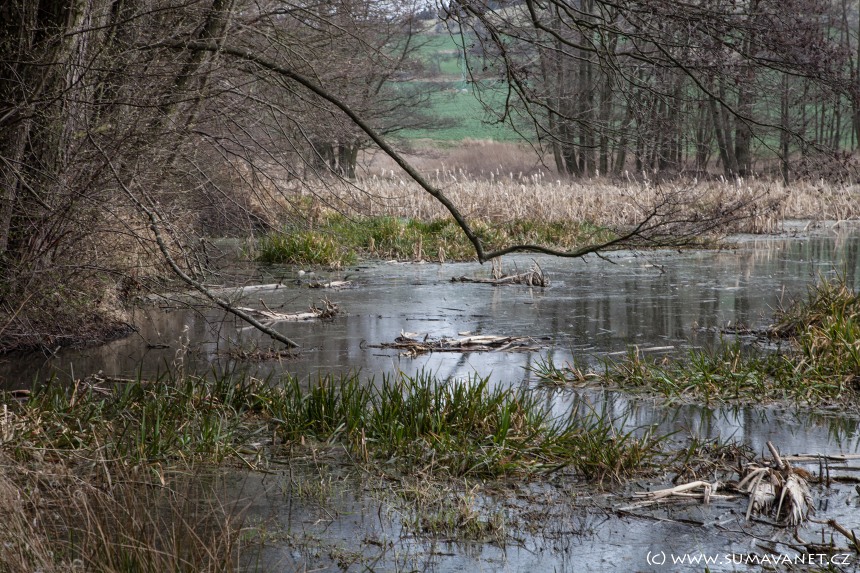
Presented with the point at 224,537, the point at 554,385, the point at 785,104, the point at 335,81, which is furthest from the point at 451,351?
the point at 224,537

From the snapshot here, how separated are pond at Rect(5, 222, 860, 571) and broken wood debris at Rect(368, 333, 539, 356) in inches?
4.5

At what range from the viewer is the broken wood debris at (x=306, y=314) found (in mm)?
Answer: 10711

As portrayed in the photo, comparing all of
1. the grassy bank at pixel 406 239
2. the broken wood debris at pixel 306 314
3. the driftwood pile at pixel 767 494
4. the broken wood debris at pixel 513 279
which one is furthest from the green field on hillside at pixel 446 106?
the driftwood pile at pixel 767 494

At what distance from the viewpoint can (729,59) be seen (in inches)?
276

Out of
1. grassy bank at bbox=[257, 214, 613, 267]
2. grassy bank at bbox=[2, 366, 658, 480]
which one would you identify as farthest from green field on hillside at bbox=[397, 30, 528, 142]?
grassy bank at bbox=[2, 366, 658, 480]

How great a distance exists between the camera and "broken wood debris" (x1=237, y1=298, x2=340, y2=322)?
10.7 meters

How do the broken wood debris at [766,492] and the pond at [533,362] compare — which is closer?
the pond at [533,362]

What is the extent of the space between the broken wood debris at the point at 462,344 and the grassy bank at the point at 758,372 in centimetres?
87

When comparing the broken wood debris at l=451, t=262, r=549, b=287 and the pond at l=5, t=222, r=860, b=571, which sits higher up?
the broken wood debris at l=451, t=262, r=549, b=287

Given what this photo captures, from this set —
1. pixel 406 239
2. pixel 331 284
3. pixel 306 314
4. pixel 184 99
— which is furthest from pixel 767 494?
pixel 406 239

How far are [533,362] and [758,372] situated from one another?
2033mm

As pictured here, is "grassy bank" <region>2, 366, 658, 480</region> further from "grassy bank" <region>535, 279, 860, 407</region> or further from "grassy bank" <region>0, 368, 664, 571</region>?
"grassy bank" <region>535, 279, 860, 407</region>

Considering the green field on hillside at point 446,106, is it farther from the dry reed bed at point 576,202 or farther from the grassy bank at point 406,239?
the grassy bank at point 406,239

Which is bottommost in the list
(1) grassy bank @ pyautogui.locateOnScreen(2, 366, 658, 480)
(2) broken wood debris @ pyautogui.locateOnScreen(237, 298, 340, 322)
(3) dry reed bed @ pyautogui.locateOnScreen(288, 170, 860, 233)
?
(1) grassy bank @ pyautogui.locateOnScreen(2, 366, 658, 480)
